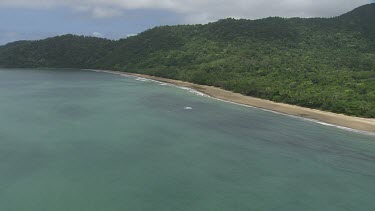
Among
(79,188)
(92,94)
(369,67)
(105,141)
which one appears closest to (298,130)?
(105,141)

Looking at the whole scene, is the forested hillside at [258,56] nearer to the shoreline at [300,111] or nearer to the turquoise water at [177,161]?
the shoreline at [300,111]

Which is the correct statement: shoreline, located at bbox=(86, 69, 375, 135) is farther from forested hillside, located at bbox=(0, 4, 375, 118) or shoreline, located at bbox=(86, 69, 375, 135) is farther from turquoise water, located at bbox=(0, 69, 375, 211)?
turquoise water, located at bbox=(0, 69, 375, 211)

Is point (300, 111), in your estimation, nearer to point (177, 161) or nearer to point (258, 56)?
point (177, 161)

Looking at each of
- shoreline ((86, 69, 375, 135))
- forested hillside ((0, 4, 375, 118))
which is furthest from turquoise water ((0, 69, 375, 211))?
forested hillside ((0, 4, 375, 118))

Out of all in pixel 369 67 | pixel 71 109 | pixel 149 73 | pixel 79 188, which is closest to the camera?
pixel 79 188

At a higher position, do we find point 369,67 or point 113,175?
point 369,67

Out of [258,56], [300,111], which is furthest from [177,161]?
[258,56]

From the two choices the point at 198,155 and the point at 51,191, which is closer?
the point at 51,191

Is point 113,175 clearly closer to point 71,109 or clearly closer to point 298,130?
point 298,130
